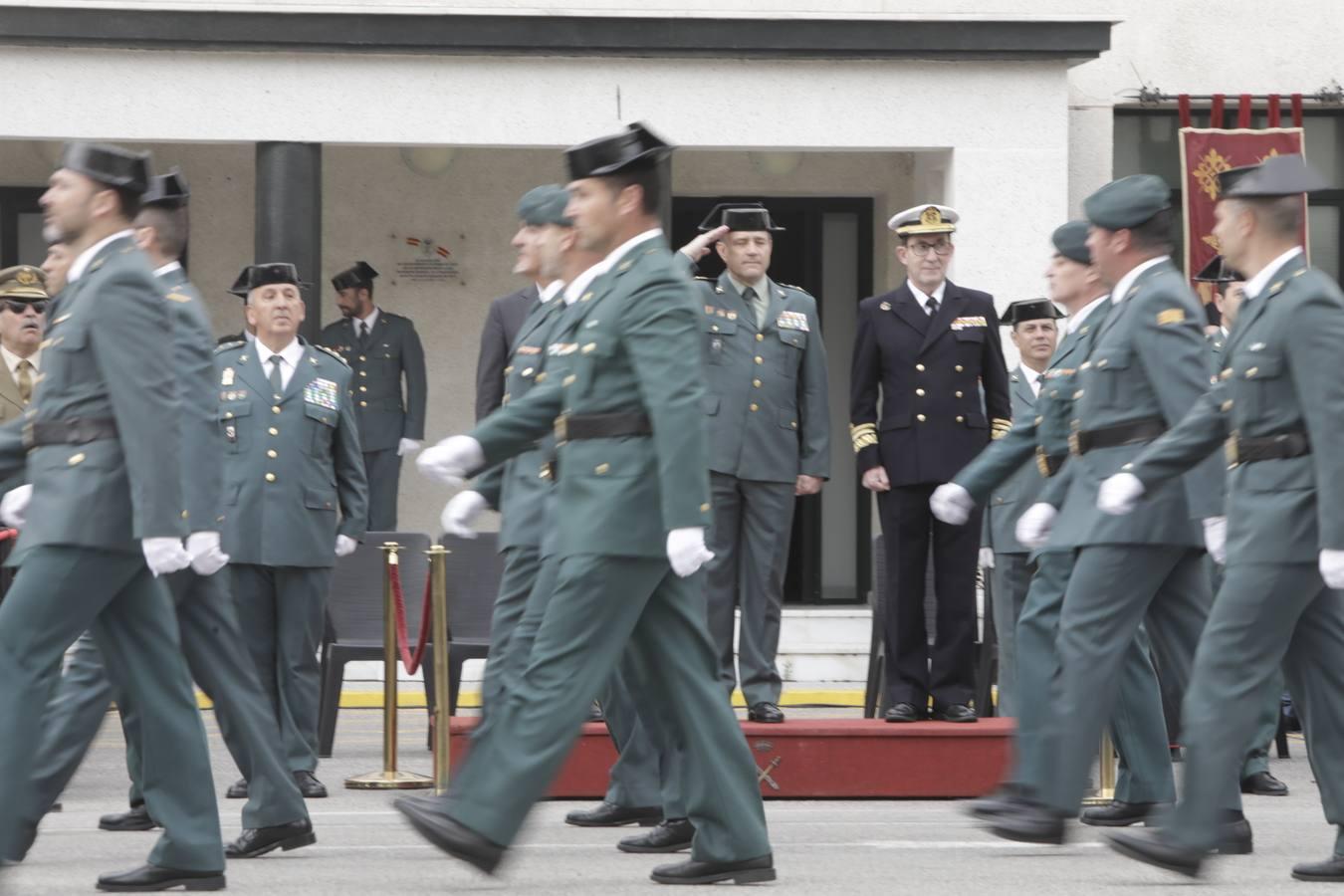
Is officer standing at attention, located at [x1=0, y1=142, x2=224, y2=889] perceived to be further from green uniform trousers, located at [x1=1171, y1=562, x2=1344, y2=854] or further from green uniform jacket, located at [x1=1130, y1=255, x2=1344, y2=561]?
green uniform jacket, located at [x1=1130, y1=255, x2=1344, y2=561]

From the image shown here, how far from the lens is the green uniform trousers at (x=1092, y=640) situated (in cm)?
736

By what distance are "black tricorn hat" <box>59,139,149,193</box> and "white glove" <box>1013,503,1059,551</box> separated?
9.91 feet

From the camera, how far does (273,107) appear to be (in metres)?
14.6

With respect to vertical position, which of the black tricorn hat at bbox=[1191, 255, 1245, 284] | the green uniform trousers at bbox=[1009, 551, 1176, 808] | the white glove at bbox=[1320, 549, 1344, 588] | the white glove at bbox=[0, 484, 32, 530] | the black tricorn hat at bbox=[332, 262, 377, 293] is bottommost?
the green uniform trousers at bbox=[1009, 551, 1176, 808]

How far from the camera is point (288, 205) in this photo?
1453 cm

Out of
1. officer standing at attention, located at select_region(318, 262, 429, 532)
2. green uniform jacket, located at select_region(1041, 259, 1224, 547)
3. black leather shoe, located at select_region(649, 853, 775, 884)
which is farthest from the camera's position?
officer standing at attention, located at select_region(318, 262, 429, 532)

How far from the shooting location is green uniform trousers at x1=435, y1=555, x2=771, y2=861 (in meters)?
6.38

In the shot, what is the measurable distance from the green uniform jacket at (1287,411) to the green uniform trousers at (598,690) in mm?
1478

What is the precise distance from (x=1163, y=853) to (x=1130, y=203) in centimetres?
213

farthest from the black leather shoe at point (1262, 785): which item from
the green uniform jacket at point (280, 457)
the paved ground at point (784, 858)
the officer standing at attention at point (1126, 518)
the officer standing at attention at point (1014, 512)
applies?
the green uniform jacket at point (280, 457)

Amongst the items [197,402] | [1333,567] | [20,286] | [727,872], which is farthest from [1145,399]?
[20,286]

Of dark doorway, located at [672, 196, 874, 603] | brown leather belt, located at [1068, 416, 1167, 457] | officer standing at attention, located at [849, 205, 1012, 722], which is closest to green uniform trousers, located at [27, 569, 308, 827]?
brown leather belt, located at [1068, 416, 1167, 457]

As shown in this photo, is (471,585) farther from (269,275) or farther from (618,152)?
(618,152)

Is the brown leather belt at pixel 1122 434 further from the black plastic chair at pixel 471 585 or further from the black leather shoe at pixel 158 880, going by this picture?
the black plastic chair at pixel 471 585
